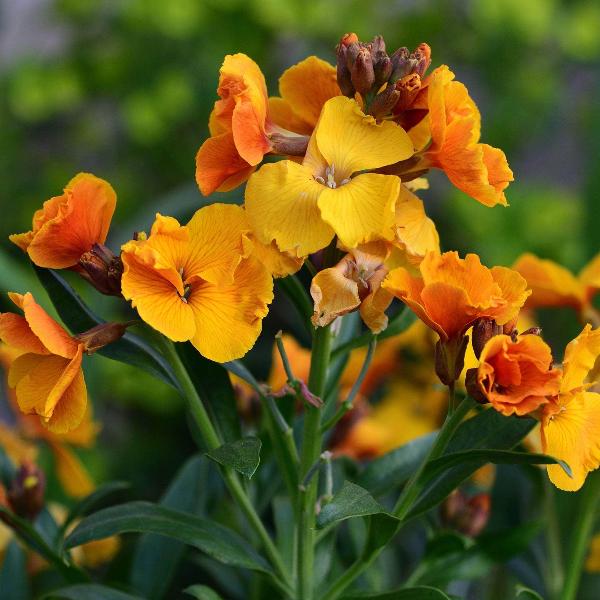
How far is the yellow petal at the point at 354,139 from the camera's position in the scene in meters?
0.52

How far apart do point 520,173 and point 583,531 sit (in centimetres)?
209

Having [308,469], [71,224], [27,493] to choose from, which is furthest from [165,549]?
[71,224]

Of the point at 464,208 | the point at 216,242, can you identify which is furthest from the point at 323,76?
the point at 464,208

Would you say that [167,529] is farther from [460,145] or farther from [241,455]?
[460,145]

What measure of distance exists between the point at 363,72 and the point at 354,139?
4 centimetres

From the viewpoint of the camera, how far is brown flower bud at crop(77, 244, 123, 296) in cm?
53

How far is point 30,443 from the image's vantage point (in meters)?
0.98

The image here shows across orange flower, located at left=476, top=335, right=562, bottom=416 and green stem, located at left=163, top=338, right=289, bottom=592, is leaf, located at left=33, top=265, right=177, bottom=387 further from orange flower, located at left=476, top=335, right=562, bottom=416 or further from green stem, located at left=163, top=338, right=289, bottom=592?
orange flower, located at left=476, top=335, right=562, bottom=416

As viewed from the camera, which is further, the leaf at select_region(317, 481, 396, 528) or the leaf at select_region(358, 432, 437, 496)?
the leaf at select_region(358, 432, 437, 496)

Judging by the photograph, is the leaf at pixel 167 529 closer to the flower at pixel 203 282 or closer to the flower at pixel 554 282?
the flower at pixel 203 282

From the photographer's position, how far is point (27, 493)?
0.71m

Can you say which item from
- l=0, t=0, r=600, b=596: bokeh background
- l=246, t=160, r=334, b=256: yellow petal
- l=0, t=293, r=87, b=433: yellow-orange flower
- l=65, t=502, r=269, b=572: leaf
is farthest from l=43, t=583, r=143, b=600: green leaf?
l=0, t=0, r=600, b=596: bokeh background

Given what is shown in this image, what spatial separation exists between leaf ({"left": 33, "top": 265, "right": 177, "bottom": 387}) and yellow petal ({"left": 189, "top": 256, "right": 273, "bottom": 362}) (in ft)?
0.26

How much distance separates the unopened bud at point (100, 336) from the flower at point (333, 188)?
0.33 feet
